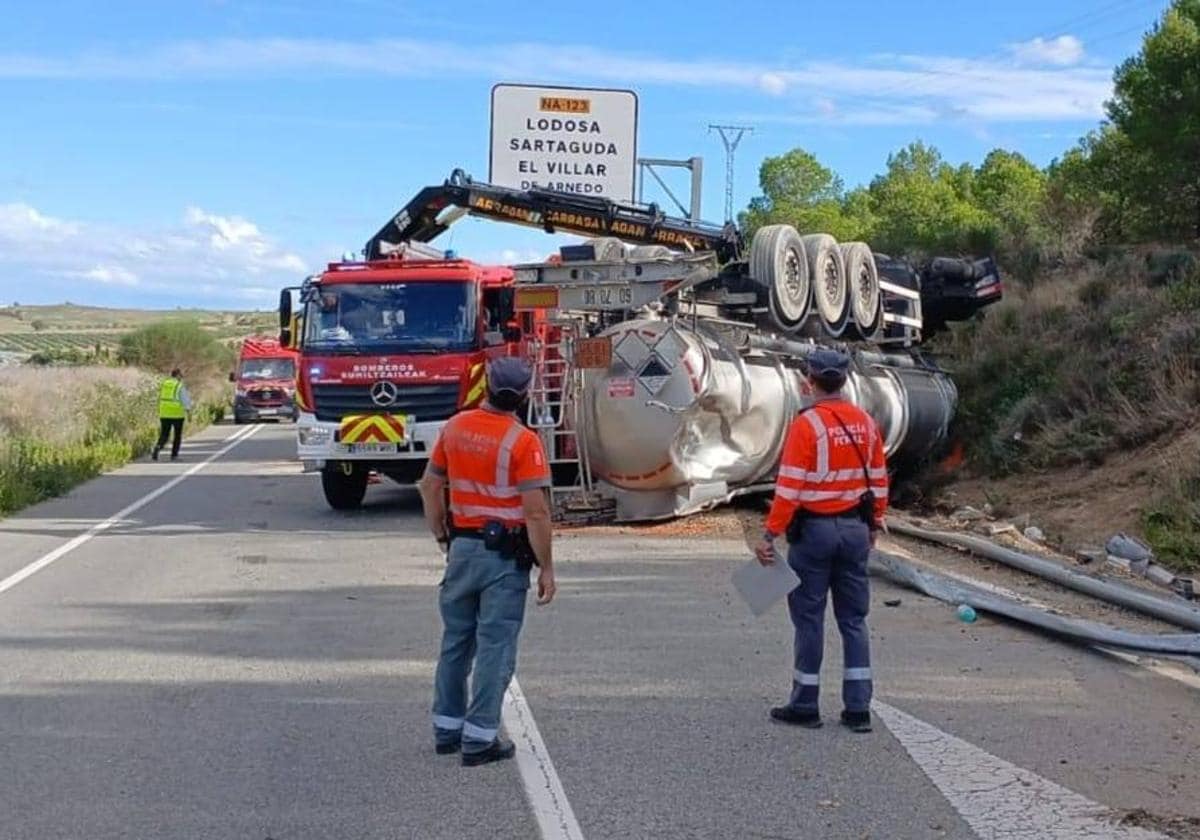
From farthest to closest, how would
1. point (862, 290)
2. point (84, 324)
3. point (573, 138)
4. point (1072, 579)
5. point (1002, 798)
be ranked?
point (84, 324) → point (573, 138) → point (862, 290) → point (1072, 579) → point (1002, 798)

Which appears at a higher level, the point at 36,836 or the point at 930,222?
the point at 930,222

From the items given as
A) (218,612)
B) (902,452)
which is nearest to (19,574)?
Result: (218,612)

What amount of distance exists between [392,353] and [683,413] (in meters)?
3.55

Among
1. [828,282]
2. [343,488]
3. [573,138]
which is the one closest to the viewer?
[343,488]

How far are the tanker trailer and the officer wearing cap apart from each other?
7.65 meters

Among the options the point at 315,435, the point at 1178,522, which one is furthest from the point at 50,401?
the point at 1178,522

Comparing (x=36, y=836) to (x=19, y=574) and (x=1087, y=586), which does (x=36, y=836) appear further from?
(x=1087, y=586)

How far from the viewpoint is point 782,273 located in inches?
621

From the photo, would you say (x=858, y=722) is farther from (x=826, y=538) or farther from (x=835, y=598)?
(x=826, y=538)

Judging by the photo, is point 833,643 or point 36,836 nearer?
point 36,836

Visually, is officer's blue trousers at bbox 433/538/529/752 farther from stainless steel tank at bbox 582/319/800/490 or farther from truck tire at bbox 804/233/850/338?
truck tire at bbox 804/233/850/338

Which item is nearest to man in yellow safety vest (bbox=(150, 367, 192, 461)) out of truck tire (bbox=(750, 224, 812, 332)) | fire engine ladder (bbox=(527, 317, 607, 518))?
fire engine ladder (bbox=(527, 317, 607, 518))

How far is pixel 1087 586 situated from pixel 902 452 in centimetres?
973

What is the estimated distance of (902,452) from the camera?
20328mm
